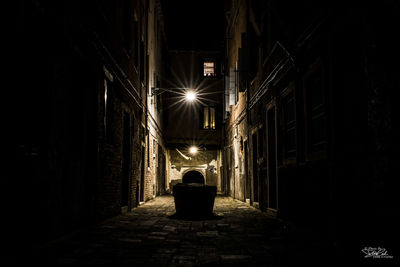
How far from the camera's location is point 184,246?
498cm

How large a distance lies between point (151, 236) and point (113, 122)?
3746 millimetres

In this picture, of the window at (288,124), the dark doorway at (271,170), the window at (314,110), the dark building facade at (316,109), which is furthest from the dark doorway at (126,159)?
the window at (314,110)

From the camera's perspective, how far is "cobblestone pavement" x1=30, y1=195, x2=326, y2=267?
4010mm

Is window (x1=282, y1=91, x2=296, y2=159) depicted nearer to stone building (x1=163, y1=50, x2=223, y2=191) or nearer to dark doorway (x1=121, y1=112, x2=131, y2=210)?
dark doorway (x1=121, y1=112, x2=131, y2=210)

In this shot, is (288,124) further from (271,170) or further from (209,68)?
(209,68)

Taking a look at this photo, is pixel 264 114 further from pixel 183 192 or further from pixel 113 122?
pixel 113 122

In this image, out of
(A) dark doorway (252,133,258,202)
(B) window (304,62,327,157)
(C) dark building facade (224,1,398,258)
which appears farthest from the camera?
(A) dark doorway (252,133,258,202)

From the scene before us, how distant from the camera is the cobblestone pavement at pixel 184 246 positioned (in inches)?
158

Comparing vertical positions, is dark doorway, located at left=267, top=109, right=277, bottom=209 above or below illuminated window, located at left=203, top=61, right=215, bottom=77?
below

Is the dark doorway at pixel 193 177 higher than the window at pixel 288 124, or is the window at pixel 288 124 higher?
the window at pixel 288 124

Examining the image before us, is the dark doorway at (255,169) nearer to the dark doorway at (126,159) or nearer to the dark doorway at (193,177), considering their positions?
the dark doorway at (126,159)

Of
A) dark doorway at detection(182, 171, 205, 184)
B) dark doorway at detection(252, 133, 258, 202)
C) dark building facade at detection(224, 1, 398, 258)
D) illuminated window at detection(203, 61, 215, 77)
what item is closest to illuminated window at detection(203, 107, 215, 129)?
illuminated window at detection(203, 61, 215, 77)

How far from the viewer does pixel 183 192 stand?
852 cm

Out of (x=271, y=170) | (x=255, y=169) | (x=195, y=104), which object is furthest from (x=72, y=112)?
(x=195, y=104)
